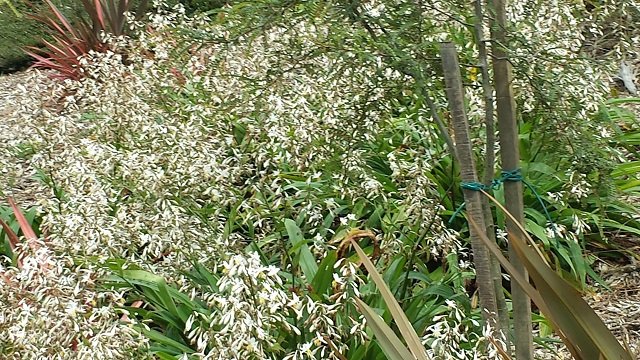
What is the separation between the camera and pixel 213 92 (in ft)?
12.7

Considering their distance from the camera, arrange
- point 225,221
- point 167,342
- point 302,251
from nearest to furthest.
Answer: point 167,342 < point 225,221 < point 302,251

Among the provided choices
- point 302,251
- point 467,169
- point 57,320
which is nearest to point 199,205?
point 302,251

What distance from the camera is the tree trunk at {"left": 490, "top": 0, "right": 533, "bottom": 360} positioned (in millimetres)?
2100

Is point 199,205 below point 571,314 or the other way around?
the other way around

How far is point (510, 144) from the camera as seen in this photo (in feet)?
7.06

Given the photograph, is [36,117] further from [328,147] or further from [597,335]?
[597,335]

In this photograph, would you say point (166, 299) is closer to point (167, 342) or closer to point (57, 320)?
point (167, 342)

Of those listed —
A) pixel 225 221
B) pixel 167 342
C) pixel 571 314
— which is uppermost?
pixel 225 221

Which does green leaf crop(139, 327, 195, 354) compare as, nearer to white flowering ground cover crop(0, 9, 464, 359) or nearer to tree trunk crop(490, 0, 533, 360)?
white flowering ground cover crop(0, 9, 464, 359)

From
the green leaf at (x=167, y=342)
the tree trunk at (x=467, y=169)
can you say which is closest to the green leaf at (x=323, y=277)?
the green leaf at (x=167, y=342)

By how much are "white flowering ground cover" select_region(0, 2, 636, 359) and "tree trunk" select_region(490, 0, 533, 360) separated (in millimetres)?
151

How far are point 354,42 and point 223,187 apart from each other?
674 millimetres

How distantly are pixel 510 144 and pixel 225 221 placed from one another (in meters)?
1.31

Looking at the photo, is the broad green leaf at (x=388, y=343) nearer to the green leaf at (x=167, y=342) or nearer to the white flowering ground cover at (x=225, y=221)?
the white flowering ground cover at (x=225, y=221)
